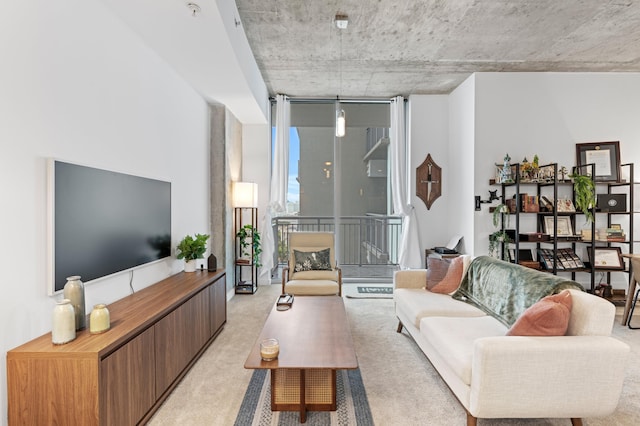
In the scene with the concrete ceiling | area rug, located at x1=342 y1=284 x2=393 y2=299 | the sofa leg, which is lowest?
area rug, located at x1=342 y1=284 x2=393 y2=299

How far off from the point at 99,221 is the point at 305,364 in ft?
5.43

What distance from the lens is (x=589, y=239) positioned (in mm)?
4473

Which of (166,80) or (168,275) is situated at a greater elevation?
(166,80)

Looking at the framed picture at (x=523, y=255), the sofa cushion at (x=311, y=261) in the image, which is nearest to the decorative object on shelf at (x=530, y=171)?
the framed picture at (x=523, y=255)

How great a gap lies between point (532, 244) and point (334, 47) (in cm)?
377

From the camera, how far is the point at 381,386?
253 centimetres

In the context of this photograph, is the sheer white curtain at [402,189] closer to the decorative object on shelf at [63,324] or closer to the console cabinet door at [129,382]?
the console cabinet door at [129,382]

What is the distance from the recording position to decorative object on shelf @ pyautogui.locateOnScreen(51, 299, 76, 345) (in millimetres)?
1724

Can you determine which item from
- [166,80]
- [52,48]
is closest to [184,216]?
[166,80]

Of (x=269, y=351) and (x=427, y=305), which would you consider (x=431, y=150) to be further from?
(x=269, y=351)

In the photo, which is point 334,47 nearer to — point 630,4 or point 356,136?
point 356,136

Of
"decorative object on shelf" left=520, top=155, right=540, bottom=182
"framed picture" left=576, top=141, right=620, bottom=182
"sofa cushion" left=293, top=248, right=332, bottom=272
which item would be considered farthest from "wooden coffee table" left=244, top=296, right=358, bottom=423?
"framed picture" left=576, top=141, right=620, bottom=182

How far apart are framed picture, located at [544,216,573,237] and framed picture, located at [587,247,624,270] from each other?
40 cm

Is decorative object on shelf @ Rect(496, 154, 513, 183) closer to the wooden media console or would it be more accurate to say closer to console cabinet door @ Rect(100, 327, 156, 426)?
the wooden media console
